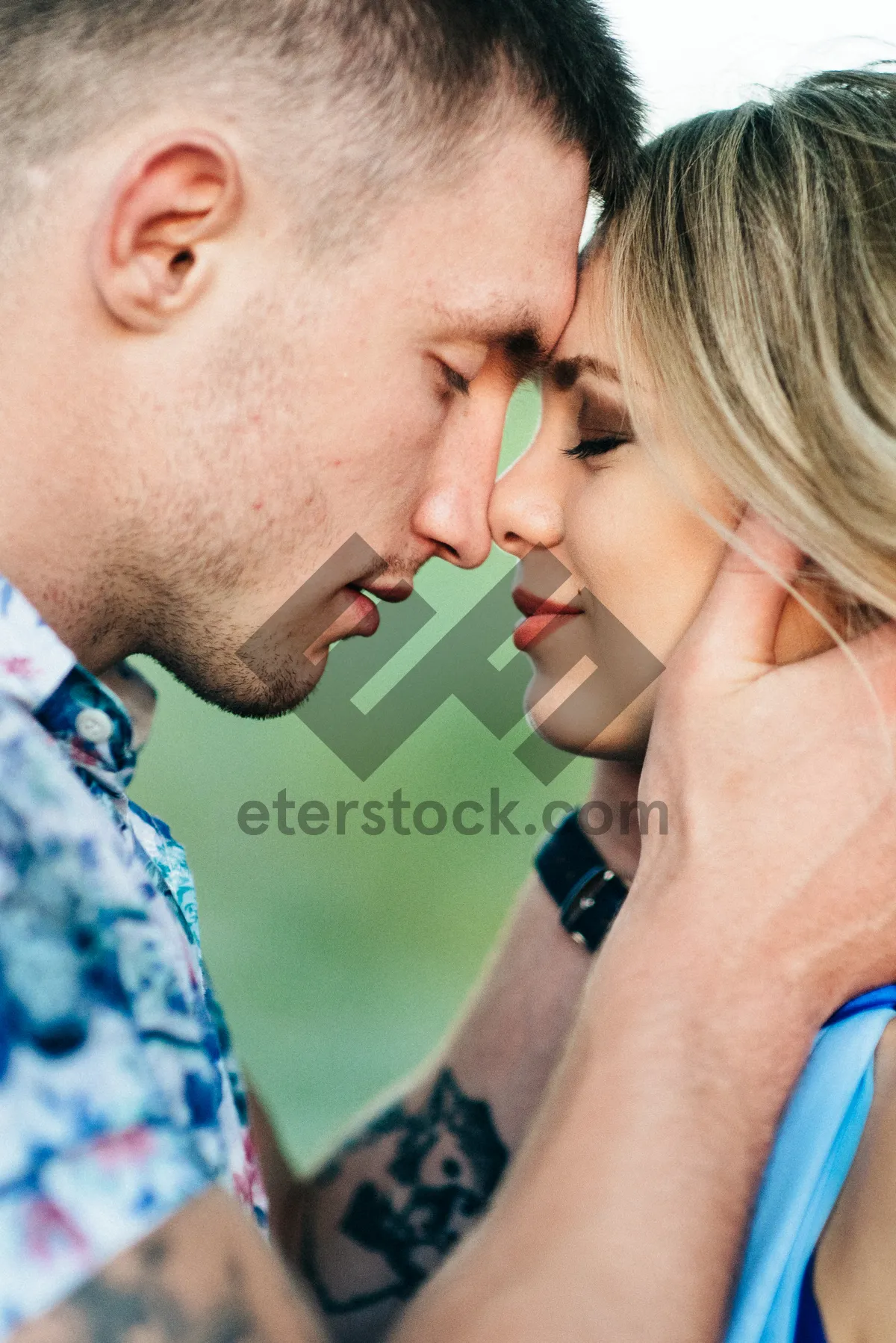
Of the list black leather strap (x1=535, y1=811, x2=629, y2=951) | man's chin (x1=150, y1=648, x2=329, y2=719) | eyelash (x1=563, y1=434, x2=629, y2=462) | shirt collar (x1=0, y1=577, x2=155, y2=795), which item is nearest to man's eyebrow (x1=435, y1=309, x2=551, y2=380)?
eyelash (x1=563, y1=434, x2=629, y2=462)

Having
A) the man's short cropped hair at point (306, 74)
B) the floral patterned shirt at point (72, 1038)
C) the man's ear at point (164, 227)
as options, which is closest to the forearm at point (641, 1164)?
the floral patterned shirt at point (72, 1038)

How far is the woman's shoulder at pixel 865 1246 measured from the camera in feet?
3.00

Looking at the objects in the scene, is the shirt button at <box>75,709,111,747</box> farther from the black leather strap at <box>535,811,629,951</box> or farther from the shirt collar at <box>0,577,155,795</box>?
the black leather strap at <box>535,811,629,951</box>

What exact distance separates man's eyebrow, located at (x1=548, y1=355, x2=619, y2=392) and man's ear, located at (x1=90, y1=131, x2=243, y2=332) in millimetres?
498

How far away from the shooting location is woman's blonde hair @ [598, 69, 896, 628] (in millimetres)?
1290

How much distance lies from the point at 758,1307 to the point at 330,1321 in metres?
0.80

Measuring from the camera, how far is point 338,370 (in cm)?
138

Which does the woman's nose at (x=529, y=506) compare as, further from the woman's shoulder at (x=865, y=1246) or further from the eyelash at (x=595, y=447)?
the woman's shoulder at (x=865, y=1246)

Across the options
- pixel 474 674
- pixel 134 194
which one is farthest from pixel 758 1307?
pixel 474 674

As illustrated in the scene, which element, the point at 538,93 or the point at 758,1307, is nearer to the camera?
the point at 758,1307

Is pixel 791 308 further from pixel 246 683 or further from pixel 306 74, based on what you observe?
pixel 246 683

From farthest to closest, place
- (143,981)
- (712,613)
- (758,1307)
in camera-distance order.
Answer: (712,613), (758,1307), (143,981)

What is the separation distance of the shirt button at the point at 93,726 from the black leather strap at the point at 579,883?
35.2 inches

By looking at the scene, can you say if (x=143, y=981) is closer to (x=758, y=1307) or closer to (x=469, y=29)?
(x=758, y=1307)
